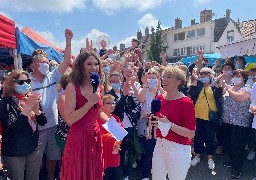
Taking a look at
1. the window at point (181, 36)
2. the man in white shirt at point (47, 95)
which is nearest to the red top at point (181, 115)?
the man in white shirt at point (47, 95)

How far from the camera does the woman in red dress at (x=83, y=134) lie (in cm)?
257

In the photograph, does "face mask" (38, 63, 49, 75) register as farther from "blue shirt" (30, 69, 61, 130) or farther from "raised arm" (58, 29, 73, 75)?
"raised arm" (58, 29, 73, 75)

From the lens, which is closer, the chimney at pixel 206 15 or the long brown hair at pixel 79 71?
the long brown hair at pixel 79 71

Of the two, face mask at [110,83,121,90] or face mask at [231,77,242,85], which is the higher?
face mask at [231,77,242,85]

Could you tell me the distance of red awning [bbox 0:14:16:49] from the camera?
16.2 ft

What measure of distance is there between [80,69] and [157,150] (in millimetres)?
1481

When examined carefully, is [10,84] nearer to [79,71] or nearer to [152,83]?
[79,71]

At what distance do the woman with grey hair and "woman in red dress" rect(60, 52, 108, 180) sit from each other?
3.52 metres

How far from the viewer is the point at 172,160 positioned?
10.8 feet

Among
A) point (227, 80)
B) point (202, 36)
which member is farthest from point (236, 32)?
point (227, 80)

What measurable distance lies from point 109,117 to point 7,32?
8.67ft

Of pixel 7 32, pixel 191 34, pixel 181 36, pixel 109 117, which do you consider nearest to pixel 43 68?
pixel 109 117

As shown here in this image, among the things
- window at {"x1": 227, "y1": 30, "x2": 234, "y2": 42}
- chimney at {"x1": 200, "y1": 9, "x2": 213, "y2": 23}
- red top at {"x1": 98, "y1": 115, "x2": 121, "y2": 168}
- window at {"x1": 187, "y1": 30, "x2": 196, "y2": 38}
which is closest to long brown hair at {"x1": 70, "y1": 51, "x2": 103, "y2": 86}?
red top at {"x1": 98, "y1": 115, "x2": 121, "y2": 168}

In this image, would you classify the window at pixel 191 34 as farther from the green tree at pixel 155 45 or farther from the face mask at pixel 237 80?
the face mask at pixel 237 80
